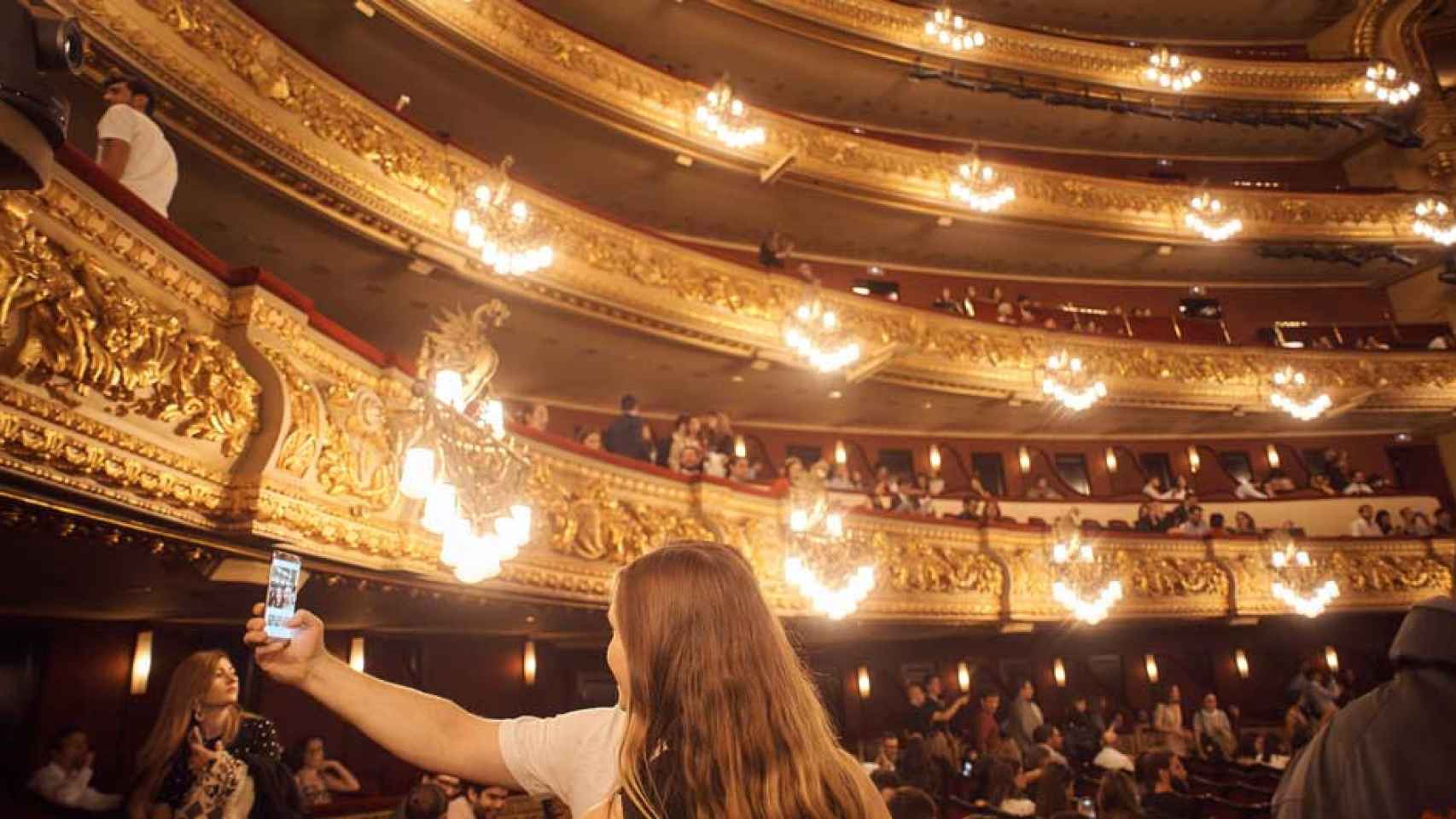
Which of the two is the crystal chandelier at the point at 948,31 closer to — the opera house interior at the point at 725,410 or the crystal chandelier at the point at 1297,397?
the opera house interior at the point at 725,410

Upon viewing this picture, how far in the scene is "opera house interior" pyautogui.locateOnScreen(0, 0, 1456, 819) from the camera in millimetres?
1582

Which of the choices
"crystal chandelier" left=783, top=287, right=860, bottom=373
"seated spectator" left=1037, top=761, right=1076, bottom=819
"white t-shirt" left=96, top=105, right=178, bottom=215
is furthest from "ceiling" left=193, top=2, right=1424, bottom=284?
"seated spectator" left=1037, top=761, right=1076, bottom=819

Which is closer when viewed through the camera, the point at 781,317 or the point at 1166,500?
the point at 781,317

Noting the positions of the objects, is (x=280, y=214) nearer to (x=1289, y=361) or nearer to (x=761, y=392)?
(x=761, y=392)

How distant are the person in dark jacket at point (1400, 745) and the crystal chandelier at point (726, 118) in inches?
443

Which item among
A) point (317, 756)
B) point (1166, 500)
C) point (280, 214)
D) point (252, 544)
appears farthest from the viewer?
point (1166, 500)

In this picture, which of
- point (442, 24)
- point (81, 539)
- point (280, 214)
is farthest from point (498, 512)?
point (442, 24)

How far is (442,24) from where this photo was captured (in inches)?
379

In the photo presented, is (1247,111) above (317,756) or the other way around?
above

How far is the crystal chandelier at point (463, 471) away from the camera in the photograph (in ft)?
11.9

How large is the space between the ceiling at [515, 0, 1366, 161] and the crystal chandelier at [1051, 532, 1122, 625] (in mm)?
8599

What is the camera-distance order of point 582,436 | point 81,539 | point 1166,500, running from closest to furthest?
point 81,539 < point 582,436 < point 1166,500

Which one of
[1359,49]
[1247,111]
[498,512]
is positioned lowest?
[498,512]

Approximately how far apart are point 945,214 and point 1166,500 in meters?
6.17
